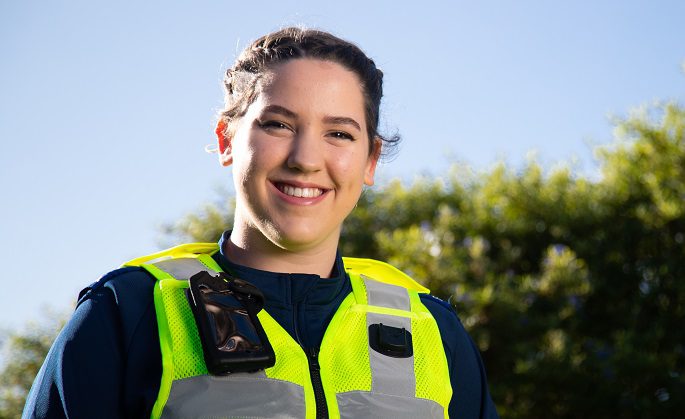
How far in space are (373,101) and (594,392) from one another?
189 inches

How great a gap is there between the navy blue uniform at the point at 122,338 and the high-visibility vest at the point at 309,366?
40mm

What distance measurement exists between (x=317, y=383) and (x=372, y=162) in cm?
74

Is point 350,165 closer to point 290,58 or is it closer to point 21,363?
point 290,58

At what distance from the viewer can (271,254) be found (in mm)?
2395

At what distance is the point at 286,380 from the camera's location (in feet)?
7.11

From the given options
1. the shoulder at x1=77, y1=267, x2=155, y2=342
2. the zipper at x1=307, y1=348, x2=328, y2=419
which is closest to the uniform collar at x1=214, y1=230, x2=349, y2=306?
the zipper at x1=307, y1=348, x2=328, y2=419

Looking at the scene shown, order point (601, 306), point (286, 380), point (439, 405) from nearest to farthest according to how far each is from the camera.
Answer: point (286, 380)
point (439, 405)
point (601, 306)

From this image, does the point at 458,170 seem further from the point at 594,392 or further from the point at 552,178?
the point at 594,392

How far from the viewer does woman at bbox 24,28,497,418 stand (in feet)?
6.79

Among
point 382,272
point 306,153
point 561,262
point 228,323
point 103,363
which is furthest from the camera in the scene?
point 561,262

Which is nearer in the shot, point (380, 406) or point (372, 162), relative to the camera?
point (380, 406)

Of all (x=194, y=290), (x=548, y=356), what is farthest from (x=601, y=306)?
(x=194, y=290)

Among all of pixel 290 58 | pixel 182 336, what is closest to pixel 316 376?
pixel 182 336

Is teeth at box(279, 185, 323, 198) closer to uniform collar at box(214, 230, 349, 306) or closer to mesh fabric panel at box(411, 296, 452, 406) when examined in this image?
uniform collar at box(214, 230, 349, 306)
